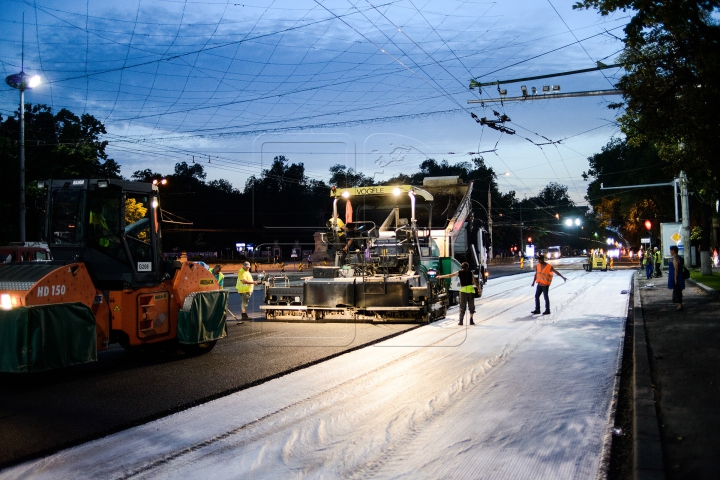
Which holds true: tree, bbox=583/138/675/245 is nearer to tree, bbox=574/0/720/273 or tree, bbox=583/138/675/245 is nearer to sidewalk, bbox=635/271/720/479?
tree, bbox=574/0/720/273

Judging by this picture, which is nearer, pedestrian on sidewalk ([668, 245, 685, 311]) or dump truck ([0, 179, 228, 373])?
dump truck ([0, 179, 228, 373])

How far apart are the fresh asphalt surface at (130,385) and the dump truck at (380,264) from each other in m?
1.69

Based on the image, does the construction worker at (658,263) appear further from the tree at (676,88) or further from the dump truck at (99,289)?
the dump truck at (99,289)

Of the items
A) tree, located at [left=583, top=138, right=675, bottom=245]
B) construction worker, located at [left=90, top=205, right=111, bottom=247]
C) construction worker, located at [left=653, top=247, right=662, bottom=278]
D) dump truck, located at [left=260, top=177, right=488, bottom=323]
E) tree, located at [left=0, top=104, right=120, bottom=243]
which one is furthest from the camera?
tree, located at [left=583, top=138, right=675, bottom=245]

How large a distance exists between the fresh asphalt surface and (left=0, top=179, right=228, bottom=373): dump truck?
44cm

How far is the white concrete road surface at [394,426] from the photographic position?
513cm

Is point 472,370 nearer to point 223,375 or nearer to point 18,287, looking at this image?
point 223,375

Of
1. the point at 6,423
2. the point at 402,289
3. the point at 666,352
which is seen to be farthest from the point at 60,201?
the point at 666,352

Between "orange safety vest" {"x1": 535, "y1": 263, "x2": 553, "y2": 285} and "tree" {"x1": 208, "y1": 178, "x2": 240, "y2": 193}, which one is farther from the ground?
"tree" {"x1": 208, "y1": 178, "x2": 240, "y2": 193}

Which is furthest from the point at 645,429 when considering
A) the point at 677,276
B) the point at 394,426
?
the point at 677,276

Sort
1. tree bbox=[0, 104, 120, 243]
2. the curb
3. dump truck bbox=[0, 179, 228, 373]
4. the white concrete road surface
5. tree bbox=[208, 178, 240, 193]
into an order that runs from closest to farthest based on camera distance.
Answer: the curb → the white concrete road surface → dump truck bbox=[0, 179, 228, 373] → tree bbox=[0, 104, 120, 243] → tree bbox=[208, 178, 240, 193]

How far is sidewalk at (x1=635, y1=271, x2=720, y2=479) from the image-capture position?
4980 millimetres

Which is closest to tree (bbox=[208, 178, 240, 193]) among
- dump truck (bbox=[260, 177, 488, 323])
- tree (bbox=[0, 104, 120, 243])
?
tree (bbox=[0, 104, 120, 243])

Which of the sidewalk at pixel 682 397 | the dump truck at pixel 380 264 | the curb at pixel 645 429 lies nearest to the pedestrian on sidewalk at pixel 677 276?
the sidewalk at pixel 682 397
